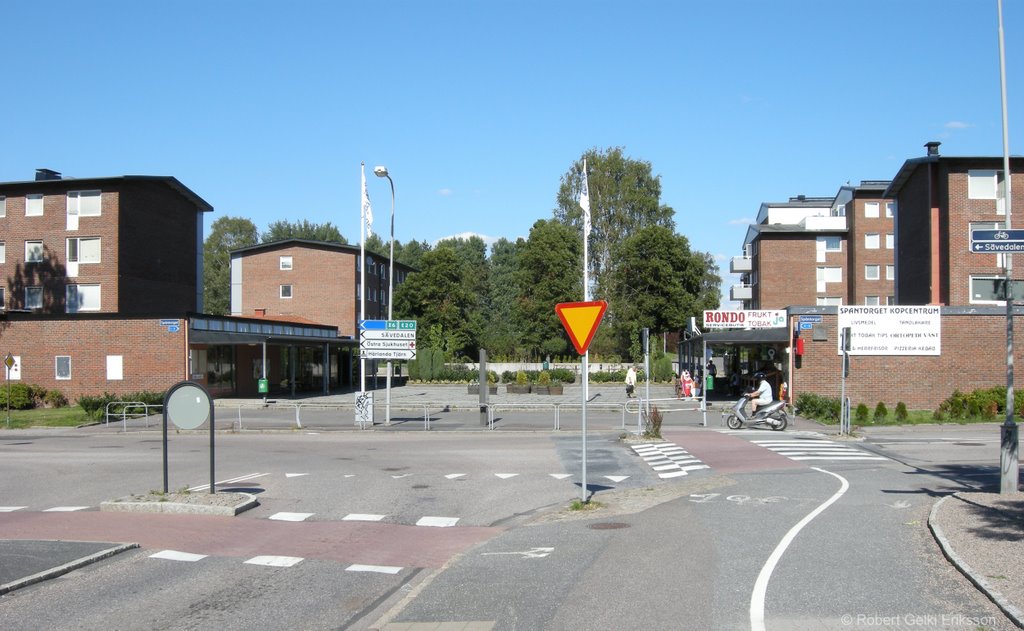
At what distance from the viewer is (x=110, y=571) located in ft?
29.1

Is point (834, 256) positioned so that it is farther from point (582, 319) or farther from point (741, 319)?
point (582, 319)

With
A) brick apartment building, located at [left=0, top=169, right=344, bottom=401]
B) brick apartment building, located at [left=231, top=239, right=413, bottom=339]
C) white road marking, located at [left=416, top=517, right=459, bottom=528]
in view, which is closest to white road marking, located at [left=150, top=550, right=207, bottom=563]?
white road marking, located at [left=416, top=517, right=459, bottom=528]

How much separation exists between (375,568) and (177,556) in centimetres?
225

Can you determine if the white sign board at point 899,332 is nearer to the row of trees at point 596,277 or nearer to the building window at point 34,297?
the row of trees at point 596,277

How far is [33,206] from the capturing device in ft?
168

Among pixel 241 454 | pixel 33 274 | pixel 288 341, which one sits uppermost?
pixel 33 274

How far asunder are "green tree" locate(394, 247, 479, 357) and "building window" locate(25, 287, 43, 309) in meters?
32.8

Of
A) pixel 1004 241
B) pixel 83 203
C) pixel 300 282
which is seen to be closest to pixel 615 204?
pixel 300 282

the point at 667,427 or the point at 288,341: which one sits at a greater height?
the point at 288,341

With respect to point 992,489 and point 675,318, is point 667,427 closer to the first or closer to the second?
point 992,489

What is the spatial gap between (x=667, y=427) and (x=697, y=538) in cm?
1823

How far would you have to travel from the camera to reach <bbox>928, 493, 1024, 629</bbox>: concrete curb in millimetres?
6473

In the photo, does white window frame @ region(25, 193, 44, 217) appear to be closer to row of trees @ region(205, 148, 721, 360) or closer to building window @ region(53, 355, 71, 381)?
building window @ region(53, 355, 71, 381)

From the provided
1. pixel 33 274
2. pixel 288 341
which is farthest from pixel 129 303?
pixel 288 341
